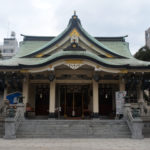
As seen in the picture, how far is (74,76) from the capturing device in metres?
16.3

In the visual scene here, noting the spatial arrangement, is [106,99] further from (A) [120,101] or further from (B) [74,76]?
(B) [74,76]

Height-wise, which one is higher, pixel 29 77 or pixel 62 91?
pixel 29 77

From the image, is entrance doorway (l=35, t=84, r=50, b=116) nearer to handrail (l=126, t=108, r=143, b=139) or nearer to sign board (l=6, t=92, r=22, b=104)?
sign board (l=6, t=92, r=22, b=104)

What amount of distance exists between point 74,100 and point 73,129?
18.2ft

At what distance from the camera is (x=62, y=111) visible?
17.2 meters

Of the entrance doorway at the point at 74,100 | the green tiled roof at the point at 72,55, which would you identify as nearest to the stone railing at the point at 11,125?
the green tiled roof at the point at 72,55

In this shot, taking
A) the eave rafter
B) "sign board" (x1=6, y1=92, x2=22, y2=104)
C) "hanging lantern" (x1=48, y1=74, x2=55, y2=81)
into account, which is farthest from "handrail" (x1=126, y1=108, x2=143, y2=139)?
"sign board" (x1=6, y1=92, x2=22, y2=104)

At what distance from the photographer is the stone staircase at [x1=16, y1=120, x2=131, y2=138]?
1138cm

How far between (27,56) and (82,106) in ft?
22.3

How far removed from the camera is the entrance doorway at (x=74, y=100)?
17172 millimetres

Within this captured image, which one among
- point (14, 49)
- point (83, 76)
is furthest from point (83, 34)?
point (14, 49)

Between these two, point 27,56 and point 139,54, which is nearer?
point 27,56

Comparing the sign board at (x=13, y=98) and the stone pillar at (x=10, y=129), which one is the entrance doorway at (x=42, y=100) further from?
the stone pillar at (x=10, y=129)

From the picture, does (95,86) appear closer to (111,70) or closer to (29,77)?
(111,70)
